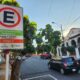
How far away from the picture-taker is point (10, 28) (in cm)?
364

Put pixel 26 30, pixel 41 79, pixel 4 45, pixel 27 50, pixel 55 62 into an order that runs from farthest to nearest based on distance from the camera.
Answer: pixel 55 62 → pixel 41 79 → pixel 27 50 → pixel 26 30 → pixel 4 45

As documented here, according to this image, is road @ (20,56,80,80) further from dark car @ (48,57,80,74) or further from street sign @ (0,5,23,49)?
street sign @ (0,5,23,49)

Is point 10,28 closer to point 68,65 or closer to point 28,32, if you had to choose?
point 28,32

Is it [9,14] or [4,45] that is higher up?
[9,14]

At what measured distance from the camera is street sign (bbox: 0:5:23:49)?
3570mm

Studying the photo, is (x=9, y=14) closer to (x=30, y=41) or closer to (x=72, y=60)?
(x=30, y=41)

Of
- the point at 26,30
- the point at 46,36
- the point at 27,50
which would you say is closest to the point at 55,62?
the point at 27,50

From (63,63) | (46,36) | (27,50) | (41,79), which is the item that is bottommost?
(41,79)

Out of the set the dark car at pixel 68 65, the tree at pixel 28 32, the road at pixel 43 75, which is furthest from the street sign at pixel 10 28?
the dark car at pixel 68 65

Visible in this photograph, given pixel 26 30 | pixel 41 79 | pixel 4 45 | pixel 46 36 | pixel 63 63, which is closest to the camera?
pixel 4 45

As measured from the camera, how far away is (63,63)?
53.7 feet

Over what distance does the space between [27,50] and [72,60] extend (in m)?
6.38

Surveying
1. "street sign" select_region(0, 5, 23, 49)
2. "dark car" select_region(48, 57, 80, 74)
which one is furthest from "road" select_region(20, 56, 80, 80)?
"street sign" select_region(0, 5, 23, 49)

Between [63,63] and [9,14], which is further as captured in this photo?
[63,63]
